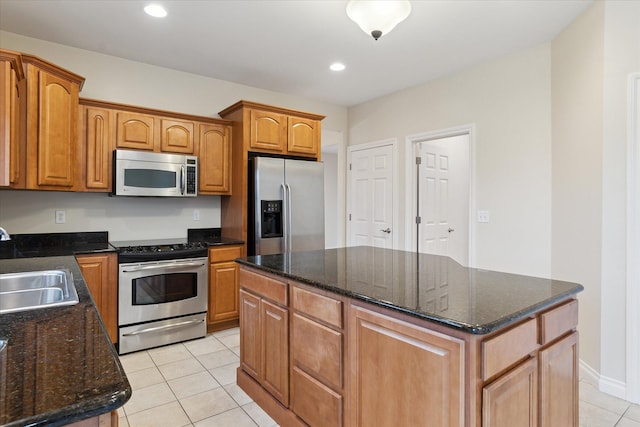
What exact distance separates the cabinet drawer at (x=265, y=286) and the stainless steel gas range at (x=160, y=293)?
118 centimetres

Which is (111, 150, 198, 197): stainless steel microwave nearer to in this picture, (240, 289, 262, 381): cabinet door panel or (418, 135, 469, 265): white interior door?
(240, 289, 262, 381): cabinet door panel

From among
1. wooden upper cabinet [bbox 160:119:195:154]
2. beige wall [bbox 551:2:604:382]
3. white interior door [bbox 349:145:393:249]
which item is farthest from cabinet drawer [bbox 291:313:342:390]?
white interior door [bbox 349:145:393:249]

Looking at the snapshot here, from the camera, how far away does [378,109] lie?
187 inches

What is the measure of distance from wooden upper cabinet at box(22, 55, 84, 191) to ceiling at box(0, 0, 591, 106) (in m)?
0.46

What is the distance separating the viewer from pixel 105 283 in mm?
2887

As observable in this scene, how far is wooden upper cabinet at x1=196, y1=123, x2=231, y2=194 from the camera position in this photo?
362 cm

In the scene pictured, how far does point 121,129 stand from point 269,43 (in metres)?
1.53

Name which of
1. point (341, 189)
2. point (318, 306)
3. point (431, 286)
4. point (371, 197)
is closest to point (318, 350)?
A: point (318, 306)

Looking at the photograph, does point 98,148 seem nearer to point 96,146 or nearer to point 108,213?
point 96,146

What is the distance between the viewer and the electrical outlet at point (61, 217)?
318cm

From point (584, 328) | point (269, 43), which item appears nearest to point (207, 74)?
point (269, 43)

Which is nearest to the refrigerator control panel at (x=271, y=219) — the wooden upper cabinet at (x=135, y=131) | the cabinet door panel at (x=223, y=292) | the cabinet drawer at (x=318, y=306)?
the cabinet door panel at (x=223, y=292)

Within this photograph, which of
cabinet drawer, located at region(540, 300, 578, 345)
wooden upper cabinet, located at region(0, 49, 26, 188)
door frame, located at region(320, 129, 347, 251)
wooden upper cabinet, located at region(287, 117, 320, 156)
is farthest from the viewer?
door frame, located at region(320, 129, 347, 251)

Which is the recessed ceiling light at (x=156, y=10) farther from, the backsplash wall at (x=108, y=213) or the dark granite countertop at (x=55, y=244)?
the dark granite countertop at (x=55, y=244)
